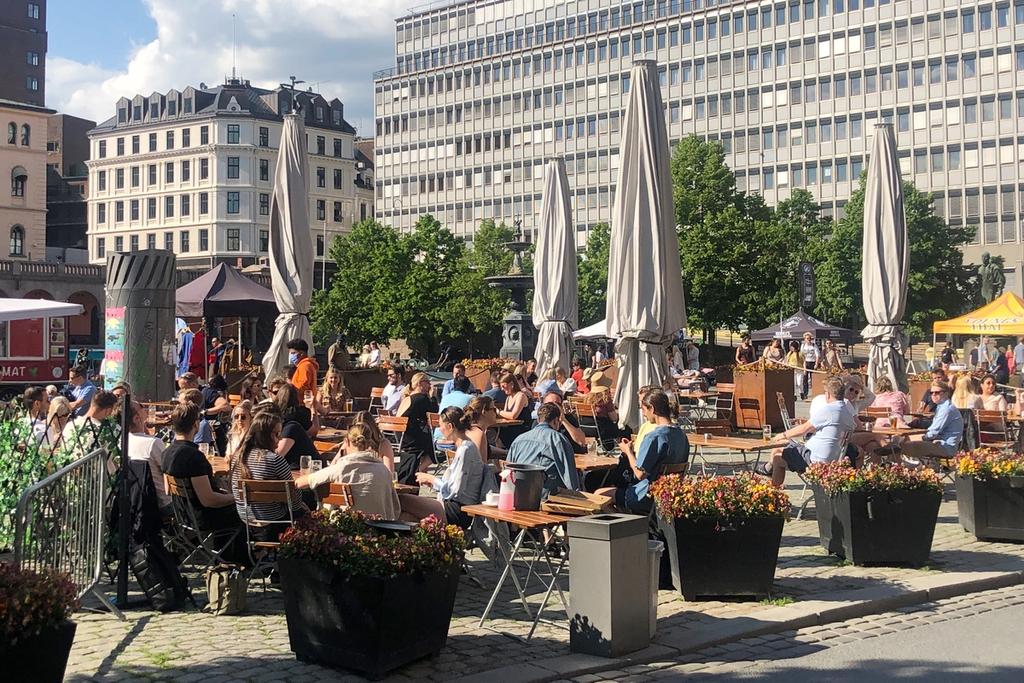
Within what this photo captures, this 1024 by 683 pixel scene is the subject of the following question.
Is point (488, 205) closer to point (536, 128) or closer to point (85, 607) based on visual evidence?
point (536, 128)

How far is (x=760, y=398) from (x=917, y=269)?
156 ft

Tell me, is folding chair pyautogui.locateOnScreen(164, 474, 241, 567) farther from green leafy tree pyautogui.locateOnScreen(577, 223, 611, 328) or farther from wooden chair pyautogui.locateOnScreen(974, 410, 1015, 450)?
green leafy tree pyautogui.locateOnScreen(577, 223, 611, 328)

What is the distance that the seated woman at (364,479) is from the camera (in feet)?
29.8

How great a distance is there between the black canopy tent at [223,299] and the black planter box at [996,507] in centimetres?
1405

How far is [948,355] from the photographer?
35.8m

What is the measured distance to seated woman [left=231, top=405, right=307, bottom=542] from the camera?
9109 mm

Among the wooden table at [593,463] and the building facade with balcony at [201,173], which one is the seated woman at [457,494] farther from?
the building facade with balcony at [201,173]

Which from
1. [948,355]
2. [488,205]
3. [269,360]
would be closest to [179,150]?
[488,205]

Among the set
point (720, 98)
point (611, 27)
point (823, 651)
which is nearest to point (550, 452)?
point (823, 651)

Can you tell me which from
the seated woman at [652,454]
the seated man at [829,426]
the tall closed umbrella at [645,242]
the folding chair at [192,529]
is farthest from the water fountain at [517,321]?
the folding chair at [192,529]

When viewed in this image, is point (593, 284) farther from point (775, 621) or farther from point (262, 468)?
point (775, 621)

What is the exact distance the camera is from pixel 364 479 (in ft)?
29.9

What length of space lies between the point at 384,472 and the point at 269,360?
10732mm

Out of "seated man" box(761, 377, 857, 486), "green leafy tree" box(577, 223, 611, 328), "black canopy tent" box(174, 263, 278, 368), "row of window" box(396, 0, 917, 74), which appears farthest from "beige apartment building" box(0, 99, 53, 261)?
"seated man" box(761, 377, 857, 486)
